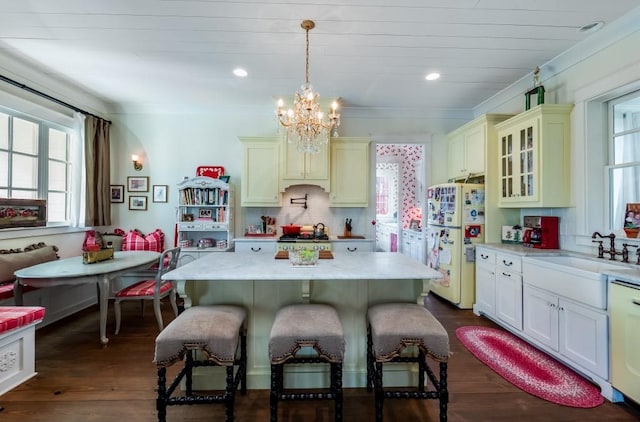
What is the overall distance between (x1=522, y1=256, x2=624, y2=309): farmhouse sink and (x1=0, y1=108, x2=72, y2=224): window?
18.2 ft

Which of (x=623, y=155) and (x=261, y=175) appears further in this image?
(x=261, y=175)

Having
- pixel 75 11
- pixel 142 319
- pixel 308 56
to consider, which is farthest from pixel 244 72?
pixel 142 319

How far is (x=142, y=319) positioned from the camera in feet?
11.3

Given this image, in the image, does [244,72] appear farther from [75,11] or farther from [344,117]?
[344,117]

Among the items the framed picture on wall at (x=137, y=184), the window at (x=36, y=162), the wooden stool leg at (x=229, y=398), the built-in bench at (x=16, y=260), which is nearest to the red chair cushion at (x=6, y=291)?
the built-in bench at (x=16, y=260)

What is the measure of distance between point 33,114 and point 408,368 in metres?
4.78

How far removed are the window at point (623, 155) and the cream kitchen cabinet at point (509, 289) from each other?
2.99 feet

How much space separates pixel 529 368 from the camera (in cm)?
238

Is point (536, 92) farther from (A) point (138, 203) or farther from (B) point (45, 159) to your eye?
(B) point (45, 159)

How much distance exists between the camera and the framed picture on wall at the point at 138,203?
450 cm

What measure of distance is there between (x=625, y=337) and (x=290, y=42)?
3447mm

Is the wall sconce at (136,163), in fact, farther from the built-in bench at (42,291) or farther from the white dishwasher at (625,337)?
the white dishwasher at (625,337)

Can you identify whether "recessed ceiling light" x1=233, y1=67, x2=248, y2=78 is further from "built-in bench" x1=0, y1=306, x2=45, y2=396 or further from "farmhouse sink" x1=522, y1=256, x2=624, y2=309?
"farmhouse sink" x1=522, y1=256, x2=624, y2=309

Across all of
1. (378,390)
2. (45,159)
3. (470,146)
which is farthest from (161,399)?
(470,146)
